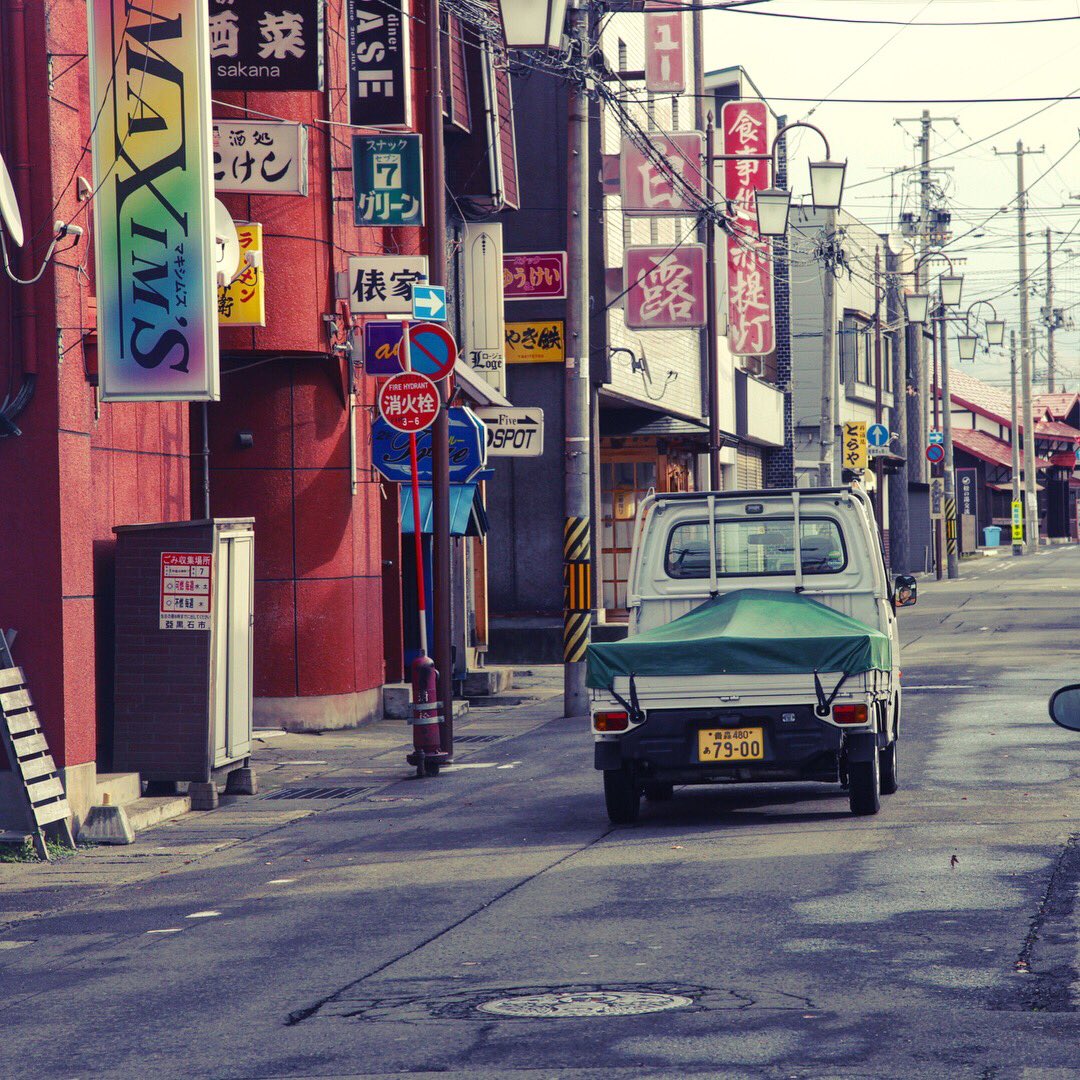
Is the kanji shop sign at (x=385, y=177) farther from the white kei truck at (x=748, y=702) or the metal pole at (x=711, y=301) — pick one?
the metal pole at (x=711, y=301)

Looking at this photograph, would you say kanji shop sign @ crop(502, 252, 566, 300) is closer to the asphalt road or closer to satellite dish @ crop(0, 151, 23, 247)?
the asphalt road

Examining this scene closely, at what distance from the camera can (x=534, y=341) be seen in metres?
29.9

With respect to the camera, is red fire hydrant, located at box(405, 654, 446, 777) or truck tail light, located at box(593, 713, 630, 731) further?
red fire hydrant, located at box(405, 654, 446, 777)

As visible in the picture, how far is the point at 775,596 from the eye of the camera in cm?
1293

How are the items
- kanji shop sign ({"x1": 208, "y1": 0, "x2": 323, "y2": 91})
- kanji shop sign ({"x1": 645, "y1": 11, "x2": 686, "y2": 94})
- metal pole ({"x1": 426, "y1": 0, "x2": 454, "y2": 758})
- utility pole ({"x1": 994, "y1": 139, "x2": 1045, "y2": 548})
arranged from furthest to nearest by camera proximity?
utility pole ({"x1": 994, "y1": 139, "x2": 1045, "y2": 548}) → kanji shop sign ({"x1": 645, "y1": 11, "x2": 686, "y2": 94}) → kanji shop sign ({"x1": 208, "y1": 0, "x2": 323, "y2": 91}) → metal pole ({"x1": 426, "y1": 0, "x2": 454, "y2": 758})

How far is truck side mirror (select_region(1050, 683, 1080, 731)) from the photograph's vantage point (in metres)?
6.66

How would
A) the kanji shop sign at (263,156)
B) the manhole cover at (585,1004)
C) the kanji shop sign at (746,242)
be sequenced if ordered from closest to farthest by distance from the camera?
the manhole cover at (585,1004)
the kanji shop sign at (263,156)
the kanji shop sign at (746,242)

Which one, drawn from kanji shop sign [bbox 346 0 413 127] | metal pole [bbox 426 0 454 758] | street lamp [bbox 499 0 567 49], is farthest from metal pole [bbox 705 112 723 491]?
metal pole [bbox 426 0 454 758]

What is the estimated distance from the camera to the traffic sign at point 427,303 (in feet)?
53.8

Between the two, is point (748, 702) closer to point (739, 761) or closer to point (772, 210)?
point (739, 761)

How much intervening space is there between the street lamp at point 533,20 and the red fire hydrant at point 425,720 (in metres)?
7.70

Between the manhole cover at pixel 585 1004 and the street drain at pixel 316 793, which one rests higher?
the manhole cover at pixel 585 1004

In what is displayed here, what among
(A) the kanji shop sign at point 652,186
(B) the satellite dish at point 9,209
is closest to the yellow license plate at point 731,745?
(B) the satellite dish at point 9,209

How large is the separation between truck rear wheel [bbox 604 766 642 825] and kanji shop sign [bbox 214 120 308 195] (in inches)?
325
